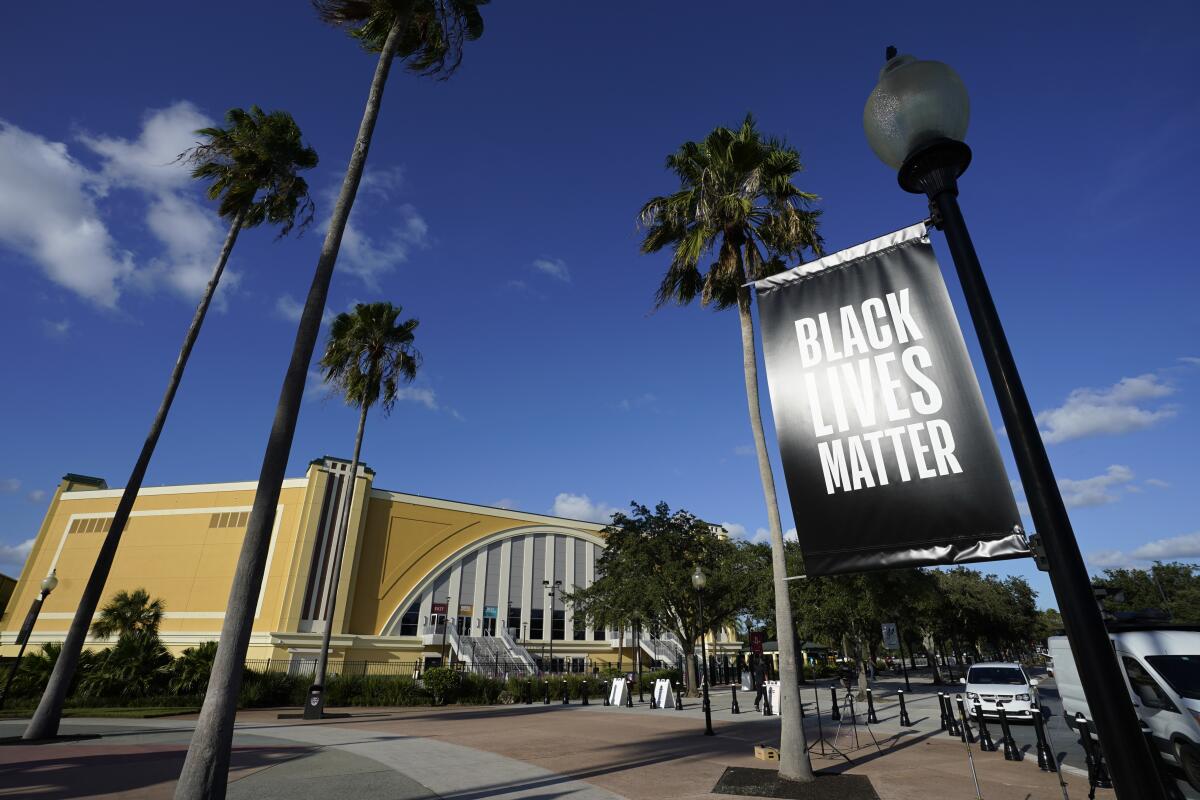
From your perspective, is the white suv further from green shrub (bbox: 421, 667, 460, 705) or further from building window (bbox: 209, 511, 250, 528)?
building window (bbox: 209, 511, 250, 528)

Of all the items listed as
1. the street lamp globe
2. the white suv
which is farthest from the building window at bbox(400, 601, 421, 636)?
the street lamp globe

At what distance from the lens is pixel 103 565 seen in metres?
15.2

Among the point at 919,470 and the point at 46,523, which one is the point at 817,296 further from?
the point at 46,523

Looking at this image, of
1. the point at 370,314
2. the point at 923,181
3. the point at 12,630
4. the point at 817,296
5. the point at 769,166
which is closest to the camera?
the point at 923,181

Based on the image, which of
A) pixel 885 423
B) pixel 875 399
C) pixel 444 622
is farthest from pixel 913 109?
pixel 444 622

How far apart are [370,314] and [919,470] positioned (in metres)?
25.9

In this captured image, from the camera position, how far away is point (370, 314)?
26.3m

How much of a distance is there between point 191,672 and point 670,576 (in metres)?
23.7

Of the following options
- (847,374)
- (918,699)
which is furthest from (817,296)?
(918,699)

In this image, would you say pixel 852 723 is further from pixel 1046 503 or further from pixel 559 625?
pixel 559 625

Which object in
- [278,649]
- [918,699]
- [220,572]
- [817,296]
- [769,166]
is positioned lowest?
[918,699]

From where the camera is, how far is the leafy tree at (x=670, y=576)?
3297 centimetres

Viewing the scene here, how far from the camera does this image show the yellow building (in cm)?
4334

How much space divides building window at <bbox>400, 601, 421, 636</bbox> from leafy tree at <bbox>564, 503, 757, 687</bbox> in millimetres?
17168
